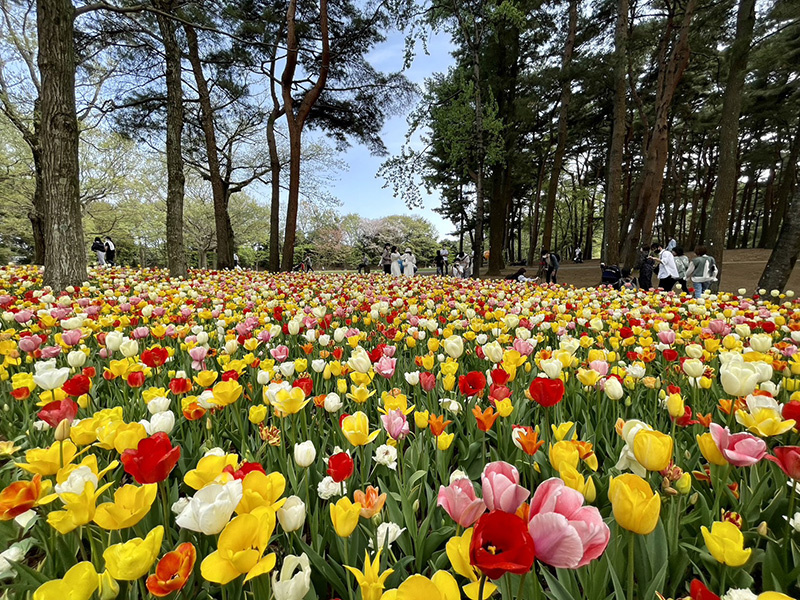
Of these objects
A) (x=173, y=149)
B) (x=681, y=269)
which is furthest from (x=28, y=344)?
(x=681, y=269)

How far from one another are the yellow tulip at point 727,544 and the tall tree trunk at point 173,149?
932 centimetres

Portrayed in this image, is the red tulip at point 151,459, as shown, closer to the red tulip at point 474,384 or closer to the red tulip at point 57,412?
the red tulip at point 57,412

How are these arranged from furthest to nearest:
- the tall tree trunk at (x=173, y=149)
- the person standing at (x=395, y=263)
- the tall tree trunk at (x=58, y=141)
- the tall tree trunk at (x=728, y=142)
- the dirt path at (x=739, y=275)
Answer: the person standing at (x=395, y=263)
the dirt path at (x=739, y=275)
the tall tree trunk at (x=728, y=142)
the tall tree trunk at (x=173, y=149)
the tall tree trunk at (x=58, y=141)

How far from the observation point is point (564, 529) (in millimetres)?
564

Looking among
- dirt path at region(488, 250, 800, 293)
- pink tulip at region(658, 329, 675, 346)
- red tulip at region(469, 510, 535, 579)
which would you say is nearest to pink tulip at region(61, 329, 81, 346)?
red tulip at region(469, 510, 535, 579)

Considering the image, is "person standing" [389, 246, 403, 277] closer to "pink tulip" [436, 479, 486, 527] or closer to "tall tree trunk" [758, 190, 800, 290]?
"tall tree trunk" [758, 190, 800, 290]

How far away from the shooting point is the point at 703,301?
421cm

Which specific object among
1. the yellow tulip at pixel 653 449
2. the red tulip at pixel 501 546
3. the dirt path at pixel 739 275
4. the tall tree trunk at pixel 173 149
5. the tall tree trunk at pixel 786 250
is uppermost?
the tall tree trunk at pixel 173 149

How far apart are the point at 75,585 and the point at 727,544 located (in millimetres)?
1153

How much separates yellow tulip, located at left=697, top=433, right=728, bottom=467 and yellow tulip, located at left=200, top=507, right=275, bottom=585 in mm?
1051

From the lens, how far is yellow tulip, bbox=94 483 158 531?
73cm

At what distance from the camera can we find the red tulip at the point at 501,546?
50cm

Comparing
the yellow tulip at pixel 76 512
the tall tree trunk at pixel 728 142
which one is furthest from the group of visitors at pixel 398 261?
the yellow tulip at pixel 76 512

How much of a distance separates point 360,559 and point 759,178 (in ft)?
121
